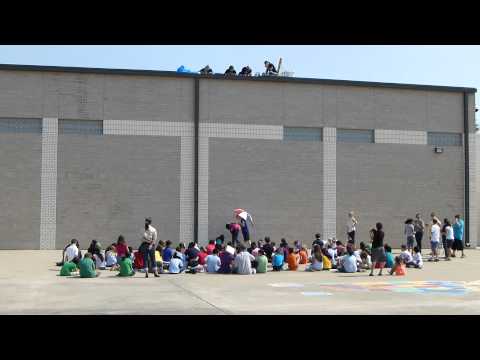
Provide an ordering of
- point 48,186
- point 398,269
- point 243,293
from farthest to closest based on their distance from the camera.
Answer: point 48,186, point 398,269, point 243,293

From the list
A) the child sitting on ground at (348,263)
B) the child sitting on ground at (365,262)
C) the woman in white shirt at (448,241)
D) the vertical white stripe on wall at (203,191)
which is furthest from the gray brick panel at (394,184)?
the child sitting on ground at (348,263)

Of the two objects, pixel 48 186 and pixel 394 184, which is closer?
pixel 48 186

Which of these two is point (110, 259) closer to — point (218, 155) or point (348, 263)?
point (348, 263)

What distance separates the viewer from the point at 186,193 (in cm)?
2669

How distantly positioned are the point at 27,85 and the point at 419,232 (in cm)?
1752

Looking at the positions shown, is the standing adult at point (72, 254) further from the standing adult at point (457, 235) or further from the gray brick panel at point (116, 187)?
the standing adult at point (457, 235)

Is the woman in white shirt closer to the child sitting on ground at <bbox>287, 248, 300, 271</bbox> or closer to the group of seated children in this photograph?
the group of seated children

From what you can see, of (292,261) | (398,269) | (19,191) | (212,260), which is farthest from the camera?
(19,191)


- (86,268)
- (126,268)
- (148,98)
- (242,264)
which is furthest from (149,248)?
(148,98)

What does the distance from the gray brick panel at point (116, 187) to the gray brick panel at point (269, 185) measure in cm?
197

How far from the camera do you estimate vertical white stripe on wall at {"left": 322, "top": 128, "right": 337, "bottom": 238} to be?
28.0 metres

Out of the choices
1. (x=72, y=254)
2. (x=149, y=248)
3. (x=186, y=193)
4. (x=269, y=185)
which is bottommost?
(x=72, y=254)

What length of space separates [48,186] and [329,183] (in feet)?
41.7
